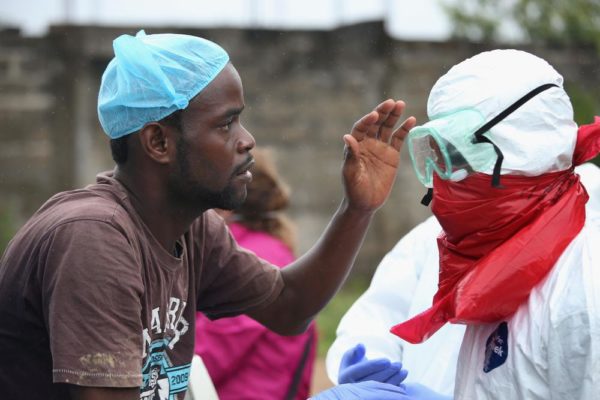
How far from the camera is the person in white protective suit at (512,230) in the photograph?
2.28 meters

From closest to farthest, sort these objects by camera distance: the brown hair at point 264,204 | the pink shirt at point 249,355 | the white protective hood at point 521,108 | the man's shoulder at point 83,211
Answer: the man's shoulder at point 83,211 < the white protective hood at point 521,108 < the pink shirt at point 249,355 < the brown hair at point 264,204

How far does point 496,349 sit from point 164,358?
877 mm

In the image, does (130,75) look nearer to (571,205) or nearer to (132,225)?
(132,225)

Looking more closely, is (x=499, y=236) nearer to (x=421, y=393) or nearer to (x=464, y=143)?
(x=464, y=143)

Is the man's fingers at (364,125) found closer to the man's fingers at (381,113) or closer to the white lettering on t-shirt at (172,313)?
the man's fingers at (381,113)

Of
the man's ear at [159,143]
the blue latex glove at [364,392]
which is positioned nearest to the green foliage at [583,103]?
the blue latex glove at [364,392]

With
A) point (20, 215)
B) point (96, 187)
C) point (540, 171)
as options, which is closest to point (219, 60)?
point (96, 187)

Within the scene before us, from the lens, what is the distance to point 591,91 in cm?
928

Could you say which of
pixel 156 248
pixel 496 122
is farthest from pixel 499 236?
pixel 156 248

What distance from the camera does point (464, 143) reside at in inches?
97.2

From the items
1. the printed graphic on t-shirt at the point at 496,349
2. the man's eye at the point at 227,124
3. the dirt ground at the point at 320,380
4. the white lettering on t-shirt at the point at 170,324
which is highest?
the man's eye at the point at 227,124

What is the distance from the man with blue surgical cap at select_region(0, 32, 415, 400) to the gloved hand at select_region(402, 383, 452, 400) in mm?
46

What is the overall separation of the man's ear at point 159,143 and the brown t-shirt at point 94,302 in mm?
125

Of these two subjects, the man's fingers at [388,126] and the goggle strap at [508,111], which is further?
the man's fingers at [388,126]
